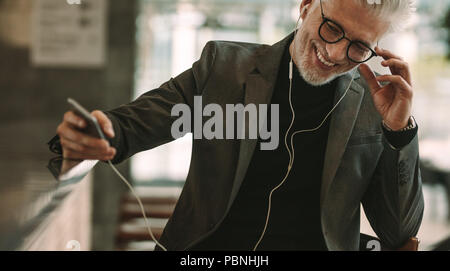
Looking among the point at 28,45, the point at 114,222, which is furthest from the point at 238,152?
the point at 28,45

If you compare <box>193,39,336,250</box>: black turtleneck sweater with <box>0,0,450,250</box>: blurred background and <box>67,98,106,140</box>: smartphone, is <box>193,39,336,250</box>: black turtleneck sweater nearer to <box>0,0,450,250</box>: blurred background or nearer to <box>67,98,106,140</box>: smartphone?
<box>0,0,450,250</box>: blurred background

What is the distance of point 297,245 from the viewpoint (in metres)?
1.07

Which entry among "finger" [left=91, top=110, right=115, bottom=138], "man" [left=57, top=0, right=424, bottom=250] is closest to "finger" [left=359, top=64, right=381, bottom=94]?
"man" [left=57, top=0, right=424, bottom=250]

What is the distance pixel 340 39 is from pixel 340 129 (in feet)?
0.64

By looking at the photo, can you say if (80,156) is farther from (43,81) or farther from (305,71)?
(43,81)

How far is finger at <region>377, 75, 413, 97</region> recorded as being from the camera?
38.0 inches

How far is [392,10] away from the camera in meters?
0.99

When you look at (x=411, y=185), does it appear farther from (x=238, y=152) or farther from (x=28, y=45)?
(x=28, y=45)

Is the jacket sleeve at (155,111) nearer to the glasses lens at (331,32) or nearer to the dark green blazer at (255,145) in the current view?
the dark green blazer at (255,145)

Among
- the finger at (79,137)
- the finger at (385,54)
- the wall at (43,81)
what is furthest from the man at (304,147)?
the wall at (43,81)

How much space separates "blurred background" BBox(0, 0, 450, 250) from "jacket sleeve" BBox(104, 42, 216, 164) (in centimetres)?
4

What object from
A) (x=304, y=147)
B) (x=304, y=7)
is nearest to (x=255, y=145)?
(x=304, y=147)

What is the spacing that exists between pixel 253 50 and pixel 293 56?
9cm
